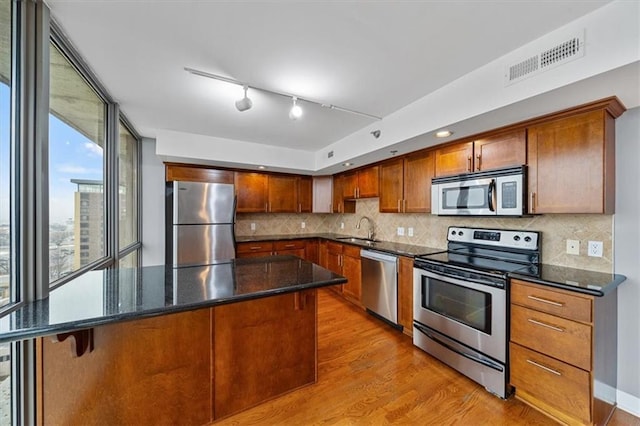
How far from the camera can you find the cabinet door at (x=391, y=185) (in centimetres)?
334

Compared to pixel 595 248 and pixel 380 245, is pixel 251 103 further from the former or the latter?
pixel 595 248

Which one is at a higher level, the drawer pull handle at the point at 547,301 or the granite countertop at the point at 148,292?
the granite countertop at the point at 148,292

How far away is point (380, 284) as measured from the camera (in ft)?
10.4

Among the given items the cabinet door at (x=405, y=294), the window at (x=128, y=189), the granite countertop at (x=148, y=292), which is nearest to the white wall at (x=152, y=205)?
the window at (x=128, y=189)

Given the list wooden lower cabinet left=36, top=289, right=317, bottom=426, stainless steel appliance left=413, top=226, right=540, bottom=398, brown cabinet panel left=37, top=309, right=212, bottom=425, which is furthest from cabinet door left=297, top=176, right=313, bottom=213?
brown cabinet panel left=37, top=309, right=212, bottom=425

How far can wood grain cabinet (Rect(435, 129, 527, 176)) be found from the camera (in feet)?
7.03

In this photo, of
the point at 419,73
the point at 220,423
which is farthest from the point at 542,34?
the point at 220,423

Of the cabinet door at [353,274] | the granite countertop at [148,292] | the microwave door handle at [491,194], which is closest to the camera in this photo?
the granite countertop at [148,292]

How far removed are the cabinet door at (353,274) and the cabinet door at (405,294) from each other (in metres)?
0.76

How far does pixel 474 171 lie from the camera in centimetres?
246

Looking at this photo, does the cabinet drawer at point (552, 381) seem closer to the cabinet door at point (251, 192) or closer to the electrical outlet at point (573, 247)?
the electrical outlet at point (573, 247)

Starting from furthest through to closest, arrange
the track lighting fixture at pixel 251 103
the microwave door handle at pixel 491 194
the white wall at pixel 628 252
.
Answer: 1. the microwave door handle at pixel 491 194
2. the track lighting fixture at pixel 251 103
3. the white wall at pixel 628 252

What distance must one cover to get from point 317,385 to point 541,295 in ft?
5.75

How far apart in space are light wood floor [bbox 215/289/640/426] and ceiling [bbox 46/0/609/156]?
243 centimetres
